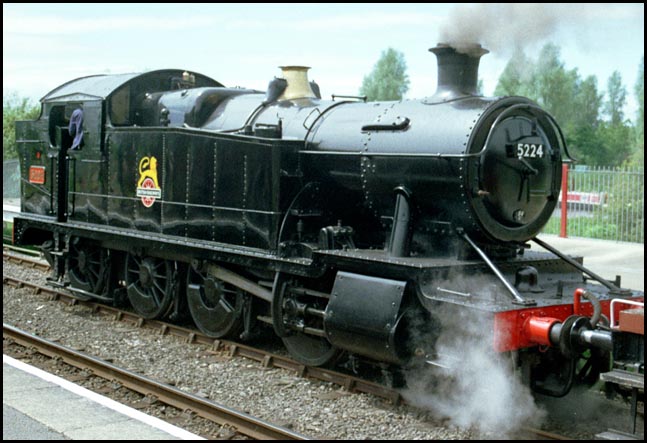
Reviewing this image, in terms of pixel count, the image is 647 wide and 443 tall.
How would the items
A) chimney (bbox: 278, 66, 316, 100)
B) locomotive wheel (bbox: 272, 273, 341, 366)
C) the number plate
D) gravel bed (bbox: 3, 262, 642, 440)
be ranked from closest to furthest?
1. gravel bed (bbox: 3, 262, 642, 440)
2. the number plate
3. locomotive wheel (bbox: 272, 273, 341, 366)
4. chimney (bbox: 278, 66, 316, 100)

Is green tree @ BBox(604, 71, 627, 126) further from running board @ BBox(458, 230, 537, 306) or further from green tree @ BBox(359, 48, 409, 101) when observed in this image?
running board @ BBox(458, 230, 537, 306)

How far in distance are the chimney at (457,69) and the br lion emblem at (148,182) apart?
3579 millimetres

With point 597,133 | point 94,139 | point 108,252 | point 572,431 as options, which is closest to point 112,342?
point 108,252

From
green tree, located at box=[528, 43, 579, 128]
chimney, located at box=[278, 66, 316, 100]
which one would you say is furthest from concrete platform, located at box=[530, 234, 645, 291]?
green tree, located at box=[528, 43, 579, 128]

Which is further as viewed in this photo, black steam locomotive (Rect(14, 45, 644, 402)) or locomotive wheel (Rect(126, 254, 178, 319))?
locomotive wheel (Rect(126, 254, 178, 319))

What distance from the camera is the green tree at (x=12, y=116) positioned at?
3694 centimetres

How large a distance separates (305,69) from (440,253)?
9.31 feet

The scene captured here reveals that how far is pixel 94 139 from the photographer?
32.4 ft

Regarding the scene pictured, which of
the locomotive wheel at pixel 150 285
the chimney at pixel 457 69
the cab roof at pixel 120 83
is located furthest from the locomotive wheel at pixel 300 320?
the cab roof at pixel 120 83

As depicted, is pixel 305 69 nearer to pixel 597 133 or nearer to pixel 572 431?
pixel 572 431

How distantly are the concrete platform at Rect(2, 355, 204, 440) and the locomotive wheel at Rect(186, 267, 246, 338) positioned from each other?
1956mm

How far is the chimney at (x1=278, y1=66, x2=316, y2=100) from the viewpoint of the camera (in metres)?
8.35

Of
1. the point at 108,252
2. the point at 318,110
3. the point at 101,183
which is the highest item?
the point at 318,110

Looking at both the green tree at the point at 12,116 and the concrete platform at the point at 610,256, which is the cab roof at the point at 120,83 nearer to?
the concrete platform at the point at 610,256
